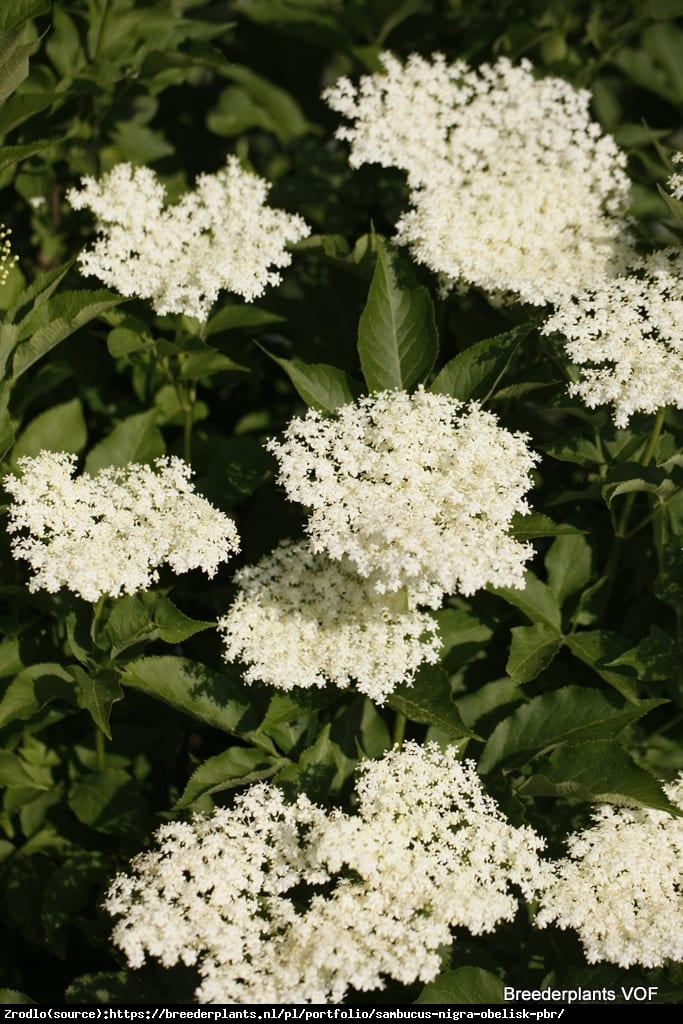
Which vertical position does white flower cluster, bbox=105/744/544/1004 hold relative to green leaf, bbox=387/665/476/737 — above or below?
below

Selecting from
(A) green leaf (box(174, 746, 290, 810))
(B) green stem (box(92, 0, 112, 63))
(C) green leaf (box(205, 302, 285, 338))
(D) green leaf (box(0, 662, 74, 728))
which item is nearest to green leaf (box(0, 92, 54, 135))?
(B) green stem (box(92, 0, 112, 63))

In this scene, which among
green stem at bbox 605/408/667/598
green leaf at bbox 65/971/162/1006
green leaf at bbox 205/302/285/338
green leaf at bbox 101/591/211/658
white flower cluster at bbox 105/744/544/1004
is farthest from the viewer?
green leaf at bbox 205/302/285/338

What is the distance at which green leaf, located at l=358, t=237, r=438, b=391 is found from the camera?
119 inches

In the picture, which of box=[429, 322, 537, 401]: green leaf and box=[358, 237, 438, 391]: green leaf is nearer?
box=[429, 322, 537, 401]: green leaf

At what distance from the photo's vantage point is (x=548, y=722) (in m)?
3.06

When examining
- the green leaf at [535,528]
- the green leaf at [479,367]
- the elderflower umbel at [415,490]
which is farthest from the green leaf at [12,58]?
the green leaf at [535,528]

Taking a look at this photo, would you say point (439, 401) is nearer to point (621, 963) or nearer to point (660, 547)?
point (660, 547)

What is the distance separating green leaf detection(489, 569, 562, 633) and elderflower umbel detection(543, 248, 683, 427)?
1.84 feet

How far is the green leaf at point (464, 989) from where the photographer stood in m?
2.56

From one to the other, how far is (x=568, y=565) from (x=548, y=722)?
51cm

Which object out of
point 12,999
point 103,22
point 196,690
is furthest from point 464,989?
point 103,22

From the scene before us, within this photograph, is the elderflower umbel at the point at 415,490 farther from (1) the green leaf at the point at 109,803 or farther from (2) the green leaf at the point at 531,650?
(1) the green leaf at the point at 109,803

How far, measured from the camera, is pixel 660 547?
3.02 m

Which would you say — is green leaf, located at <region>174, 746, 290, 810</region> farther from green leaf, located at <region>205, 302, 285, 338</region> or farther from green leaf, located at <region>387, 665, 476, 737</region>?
green leaf, located at <region>205, 302, 285, 338</region>
